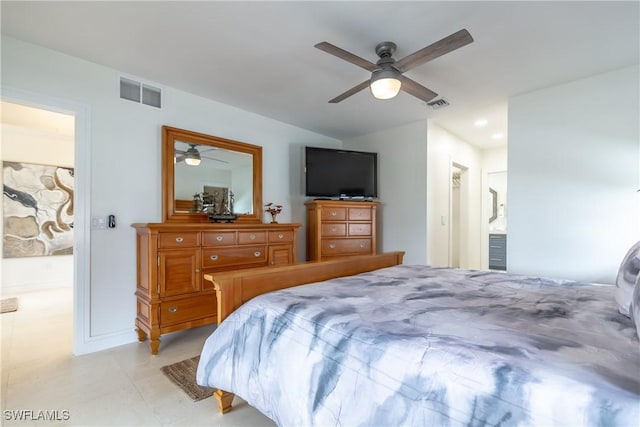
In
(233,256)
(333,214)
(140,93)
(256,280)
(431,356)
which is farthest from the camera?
(333,214)

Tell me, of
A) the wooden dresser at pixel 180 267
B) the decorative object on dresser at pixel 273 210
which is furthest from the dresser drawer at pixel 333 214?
the wooden dresser at pixel 180 267

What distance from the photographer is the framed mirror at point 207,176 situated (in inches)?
118

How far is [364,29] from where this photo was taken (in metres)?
2.08

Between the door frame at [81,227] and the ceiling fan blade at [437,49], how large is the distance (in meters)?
2.62

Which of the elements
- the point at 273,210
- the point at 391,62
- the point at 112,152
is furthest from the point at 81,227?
the point at 391,62

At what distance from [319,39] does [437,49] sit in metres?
0.87

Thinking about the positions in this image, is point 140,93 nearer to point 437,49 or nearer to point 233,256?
point 233,256

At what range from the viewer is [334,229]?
3990mm

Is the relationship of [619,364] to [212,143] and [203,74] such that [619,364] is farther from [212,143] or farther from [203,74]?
[212,143]

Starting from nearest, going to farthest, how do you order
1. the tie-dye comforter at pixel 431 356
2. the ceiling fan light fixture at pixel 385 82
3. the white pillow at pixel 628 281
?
the tie-dye comforter at pixel 431 356, the white pillow at pixel 628 281, the ceiling fan light fixture at pixel 385 82

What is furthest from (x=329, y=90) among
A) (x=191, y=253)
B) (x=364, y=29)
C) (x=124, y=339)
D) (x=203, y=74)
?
(x=124, y=339)

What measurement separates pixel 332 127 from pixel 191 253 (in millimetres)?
2633

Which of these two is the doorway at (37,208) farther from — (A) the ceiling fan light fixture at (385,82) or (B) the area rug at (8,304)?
(A) the ceiling fan light fixture at (385,82)

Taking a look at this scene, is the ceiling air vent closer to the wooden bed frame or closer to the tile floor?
the wooden bed frame
